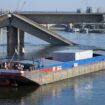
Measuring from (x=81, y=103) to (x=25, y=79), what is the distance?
7360mm

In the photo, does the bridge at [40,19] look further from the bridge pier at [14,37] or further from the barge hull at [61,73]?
the barge hull at [61,73]

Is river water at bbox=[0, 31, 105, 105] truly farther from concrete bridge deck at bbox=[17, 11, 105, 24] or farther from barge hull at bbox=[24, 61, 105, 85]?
concrete bridge deck at bbox=[17, 11, 105, 24]

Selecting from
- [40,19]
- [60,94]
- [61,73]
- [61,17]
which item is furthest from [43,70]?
[40,19]

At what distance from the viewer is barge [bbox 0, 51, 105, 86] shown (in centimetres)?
4266

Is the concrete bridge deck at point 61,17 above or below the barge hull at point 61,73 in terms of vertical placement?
above

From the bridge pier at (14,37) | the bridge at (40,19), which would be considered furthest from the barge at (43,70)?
the bridge pier at (14,37)

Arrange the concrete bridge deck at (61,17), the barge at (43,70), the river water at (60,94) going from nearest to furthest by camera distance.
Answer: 1. the river water at (60,94)
2. the barge at (43,70)
3. the concrete bridge deck at (61,17)

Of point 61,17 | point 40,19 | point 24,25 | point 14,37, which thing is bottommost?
point 14,37

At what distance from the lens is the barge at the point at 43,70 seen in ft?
140

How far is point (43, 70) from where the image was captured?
146ft

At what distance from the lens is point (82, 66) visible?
51.5 m

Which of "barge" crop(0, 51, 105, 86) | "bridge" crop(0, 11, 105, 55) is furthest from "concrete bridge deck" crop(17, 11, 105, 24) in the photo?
"barge" crop(0, 51, 105, 86)

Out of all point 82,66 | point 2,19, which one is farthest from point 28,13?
point 82,66

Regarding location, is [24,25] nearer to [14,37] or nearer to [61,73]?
[14,37]
